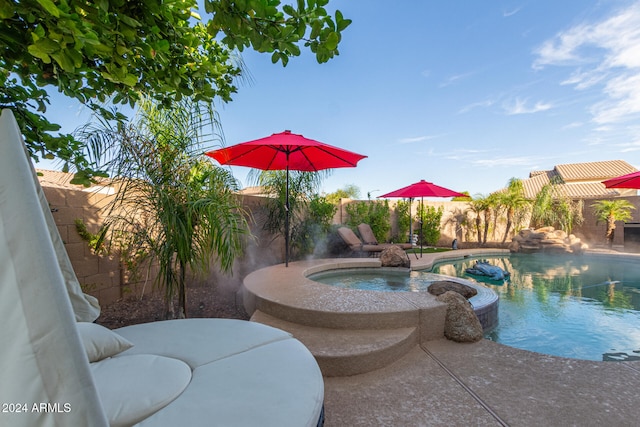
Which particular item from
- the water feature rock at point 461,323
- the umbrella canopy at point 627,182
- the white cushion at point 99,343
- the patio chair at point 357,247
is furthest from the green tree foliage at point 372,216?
the white cushion at point 99,343

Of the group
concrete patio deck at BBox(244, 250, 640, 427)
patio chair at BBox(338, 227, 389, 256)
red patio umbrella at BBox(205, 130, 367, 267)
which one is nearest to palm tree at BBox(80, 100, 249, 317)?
red patio umbrella at BBox(205, 130, 367, 267)

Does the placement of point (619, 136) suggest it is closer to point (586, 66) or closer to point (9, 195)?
point (586, 66)

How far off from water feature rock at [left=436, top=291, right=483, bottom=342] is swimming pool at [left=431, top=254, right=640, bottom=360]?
2.81ft

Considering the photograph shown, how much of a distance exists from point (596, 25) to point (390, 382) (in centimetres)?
1337

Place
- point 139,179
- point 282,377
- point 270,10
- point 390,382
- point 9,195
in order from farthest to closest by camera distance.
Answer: point 139,179 < point 390,382 < point 282,377 < point 270,10 < point 9,195

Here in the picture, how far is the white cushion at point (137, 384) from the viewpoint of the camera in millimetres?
1321

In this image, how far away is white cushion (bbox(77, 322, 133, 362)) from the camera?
1.74m

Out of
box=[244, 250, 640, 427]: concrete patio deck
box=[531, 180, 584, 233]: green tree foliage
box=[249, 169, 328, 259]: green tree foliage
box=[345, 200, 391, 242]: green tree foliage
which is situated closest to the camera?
box=[244, 250, 640, 427]: concrete patio deck

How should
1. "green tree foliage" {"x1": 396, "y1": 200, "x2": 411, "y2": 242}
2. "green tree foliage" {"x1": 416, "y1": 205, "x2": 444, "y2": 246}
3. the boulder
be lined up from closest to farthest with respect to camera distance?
the boulder → "green tree foliage" {"x1": 396, "y1": 200, "x2": 411, "y2": 242} → "green tree foliage" {"x1": 416, "y1": 205, "x2": 444, "y2": 246}

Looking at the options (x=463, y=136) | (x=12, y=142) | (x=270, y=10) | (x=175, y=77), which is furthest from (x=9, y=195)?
(x=463, y=136)

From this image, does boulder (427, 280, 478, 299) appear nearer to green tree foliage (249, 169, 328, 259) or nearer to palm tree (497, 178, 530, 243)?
green tree foliage (249, 169, 328, 259)

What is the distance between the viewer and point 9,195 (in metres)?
0.74

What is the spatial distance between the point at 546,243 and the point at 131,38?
1555 centimetres

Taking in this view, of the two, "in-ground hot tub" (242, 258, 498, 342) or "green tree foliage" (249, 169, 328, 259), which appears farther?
"green tree foliage" (249, 169, 328, 259)
